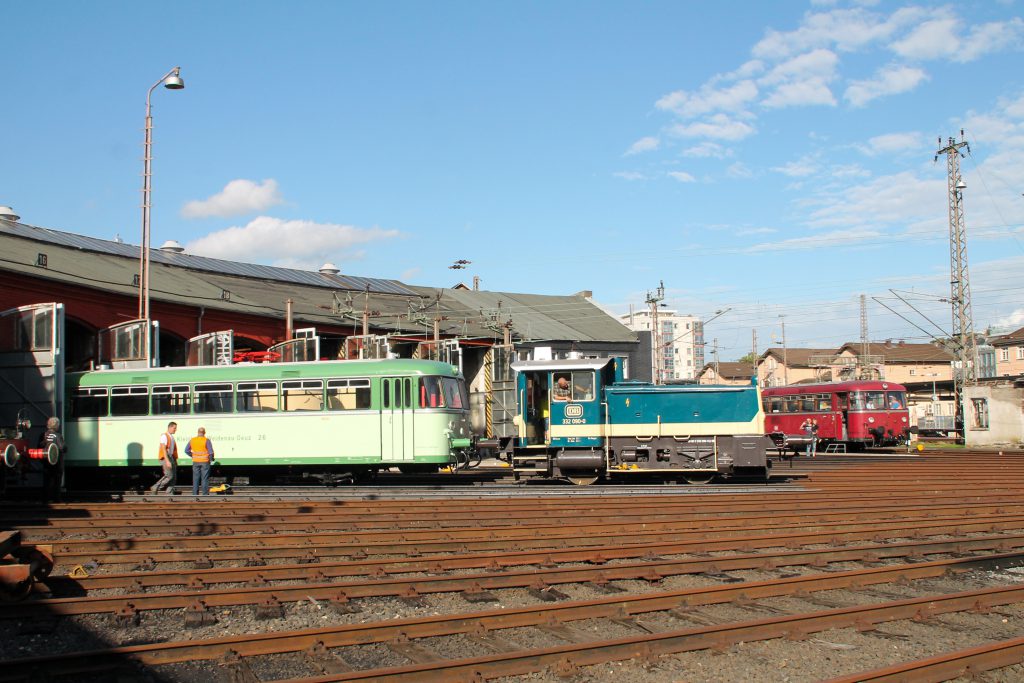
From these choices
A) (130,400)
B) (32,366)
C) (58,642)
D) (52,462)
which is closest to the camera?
(58,642)

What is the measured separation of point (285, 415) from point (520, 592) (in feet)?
41.1

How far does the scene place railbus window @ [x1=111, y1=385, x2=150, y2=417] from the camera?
21547 mm

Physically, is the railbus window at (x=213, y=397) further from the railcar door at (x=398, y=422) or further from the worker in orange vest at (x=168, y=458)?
the railcar door at (x=398, y=422)

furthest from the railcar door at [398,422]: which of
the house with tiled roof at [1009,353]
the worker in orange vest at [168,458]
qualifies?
the house with tiled roof at [1009,353]

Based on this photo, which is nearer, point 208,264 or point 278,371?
point 278,371

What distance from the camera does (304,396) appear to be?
20828 mm

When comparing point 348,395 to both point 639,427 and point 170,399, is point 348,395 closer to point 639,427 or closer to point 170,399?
point 170,399

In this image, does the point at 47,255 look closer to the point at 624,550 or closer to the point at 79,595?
the point at 79,595

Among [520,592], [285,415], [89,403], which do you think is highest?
[89,403]

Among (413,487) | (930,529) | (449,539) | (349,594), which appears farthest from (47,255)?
(930,529)

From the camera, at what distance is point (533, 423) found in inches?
822

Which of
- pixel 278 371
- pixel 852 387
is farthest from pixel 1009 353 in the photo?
pixel 278 371

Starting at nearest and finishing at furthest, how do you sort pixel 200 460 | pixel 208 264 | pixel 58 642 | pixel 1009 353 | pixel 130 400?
1. pixel 58 642
2. pixel 200 460
3. pixel 130 400
4. pixel 208 264
5. pixel 1009 353

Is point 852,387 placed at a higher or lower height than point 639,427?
higher
